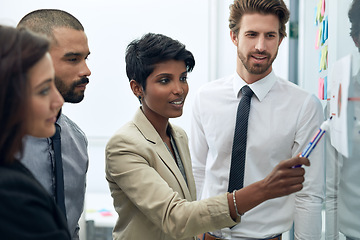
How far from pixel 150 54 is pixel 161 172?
A: 0.36 m

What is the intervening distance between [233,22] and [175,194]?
0.82 m

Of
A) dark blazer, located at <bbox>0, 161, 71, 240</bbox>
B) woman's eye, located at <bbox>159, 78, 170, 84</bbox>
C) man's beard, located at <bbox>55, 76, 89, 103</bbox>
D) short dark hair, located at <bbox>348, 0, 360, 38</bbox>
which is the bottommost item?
dark blazer, located at <bbox>0, 161, 71, 240</bbox>

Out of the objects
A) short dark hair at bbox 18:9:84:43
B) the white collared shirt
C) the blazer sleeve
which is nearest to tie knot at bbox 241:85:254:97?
Result: the white collared shirt

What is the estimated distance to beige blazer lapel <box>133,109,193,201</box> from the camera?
4.35 ft

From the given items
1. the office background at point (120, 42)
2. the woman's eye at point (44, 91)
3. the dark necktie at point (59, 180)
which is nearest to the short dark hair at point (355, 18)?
the woman's eye at point (44, 91)

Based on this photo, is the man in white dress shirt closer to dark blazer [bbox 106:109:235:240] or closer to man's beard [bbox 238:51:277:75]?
man's beard [bbox 238:51:277:75]

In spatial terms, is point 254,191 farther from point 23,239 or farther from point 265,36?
point 265,36

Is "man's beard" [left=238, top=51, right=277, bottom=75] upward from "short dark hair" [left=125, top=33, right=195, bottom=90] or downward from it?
downward

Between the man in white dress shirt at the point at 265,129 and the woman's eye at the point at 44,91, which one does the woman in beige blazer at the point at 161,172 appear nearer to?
the man in white dress shirt at the point at 265,129

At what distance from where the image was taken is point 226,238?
1.63 meters

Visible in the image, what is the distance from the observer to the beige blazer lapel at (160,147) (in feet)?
4.35

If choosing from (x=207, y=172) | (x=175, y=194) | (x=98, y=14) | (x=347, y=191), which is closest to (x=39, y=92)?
(x=175, y=194)

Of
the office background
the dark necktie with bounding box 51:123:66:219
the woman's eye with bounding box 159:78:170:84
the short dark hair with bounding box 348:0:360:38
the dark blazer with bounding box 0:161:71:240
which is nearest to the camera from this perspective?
the dark blazer with bounding box 0:161:71:240

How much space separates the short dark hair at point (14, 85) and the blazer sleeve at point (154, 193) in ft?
1.49
